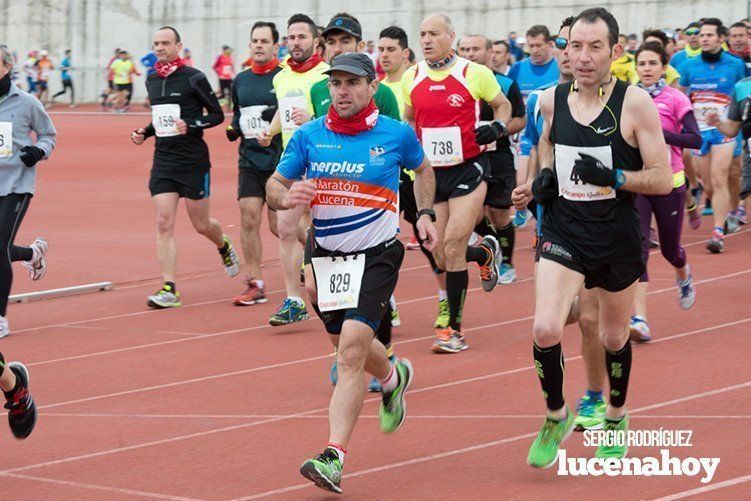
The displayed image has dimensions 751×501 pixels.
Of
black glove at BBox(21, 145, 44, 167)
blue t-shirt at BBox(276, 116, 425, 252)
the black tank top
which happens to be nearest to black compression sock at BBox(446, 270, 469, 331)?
blue t-shirt at BBox(276, 116, 425, 252)

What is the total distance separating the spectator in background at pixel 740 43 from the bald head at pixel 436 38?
731 cm

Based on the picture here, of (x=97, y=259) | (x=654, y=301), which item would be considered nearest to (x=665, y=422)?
(x=654, y=301)

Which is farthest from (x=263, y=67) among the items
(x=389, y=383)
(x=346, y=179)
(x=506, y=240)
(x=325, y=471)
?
(x=325, y=471)

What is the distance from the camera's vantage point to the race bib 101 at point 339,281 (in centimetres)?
660

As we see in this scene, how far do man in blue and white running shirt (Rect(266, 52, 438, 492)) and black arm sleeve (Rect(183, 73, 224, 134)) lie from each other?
17.9 feet

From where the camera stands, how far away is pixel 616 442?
656cm

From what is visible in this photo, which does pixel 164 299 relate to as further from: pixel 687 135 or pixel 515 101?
pixel 687 135

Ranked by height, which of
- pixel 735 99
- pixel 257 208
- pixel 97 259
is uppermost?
pixel 735 99

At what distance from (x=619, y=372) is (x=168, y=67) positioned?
6884mm

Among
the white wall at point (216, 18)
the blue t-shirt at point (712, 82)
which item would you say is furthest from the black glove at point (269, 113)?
the white wall at point (216, 18)

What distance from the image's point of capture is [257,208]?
1202 cm

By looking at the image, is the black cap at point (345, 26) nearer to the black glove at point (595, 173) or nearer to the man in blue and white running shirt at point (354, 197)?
the man in blue and white running shirt at point (354, 197)

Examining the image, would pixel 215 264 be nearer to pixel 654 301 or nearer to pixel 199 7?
pixel 654 301

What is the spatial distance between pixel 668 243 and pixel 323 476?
4.72 metres
